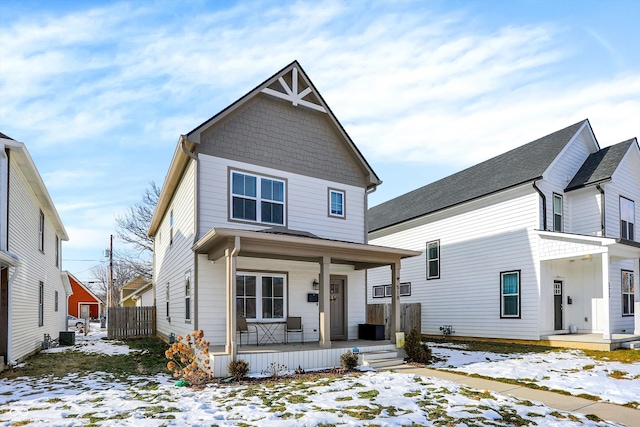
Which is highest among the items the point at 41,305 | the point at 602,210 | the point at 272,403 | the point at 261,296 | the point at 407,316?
the point at 602,210

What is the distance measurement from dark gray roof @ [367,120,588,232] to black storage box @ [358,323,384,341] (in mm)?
7001

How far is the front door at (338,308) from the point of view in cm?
1318

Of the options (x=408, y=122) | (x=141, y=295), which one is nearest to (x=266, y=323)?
(x=408, y=122)

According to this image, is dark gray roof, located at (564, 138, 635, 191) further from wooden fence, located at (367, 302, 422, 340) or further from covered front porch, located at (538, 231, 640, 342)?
wooden fence, located at (367, 302, 422, 340)

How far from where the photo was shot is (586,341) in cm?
1326

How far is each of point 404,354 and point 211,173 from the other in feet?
22.2

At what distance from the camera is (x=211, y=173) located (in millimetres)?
11367

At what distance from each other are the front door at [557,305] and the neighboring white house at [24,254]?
15912 mm

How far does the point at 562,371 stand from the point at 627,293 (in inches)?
371

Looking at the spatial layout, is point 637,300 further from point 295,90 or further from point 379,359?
point 295,90

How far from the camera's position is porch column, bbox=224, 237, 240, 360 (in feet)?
29.9

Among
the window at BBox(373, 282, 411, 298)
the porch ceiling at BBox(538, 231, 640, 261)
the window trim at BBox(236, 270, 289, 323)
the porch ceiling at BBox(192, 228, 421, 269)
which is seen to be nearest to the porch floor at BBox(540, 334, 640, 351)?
the porch ceiling at BBox(538, 231, 640, 261)

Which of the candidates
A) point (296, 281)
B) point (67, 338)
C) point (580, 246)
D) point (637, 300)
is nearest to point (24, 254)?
point (67, 338)

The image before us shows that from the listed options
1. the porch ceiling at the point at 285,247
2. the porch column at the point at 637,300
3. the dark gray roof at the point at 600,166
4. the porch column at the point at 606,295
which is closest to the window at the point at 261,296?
the porch ceiling at the point at 285,247
